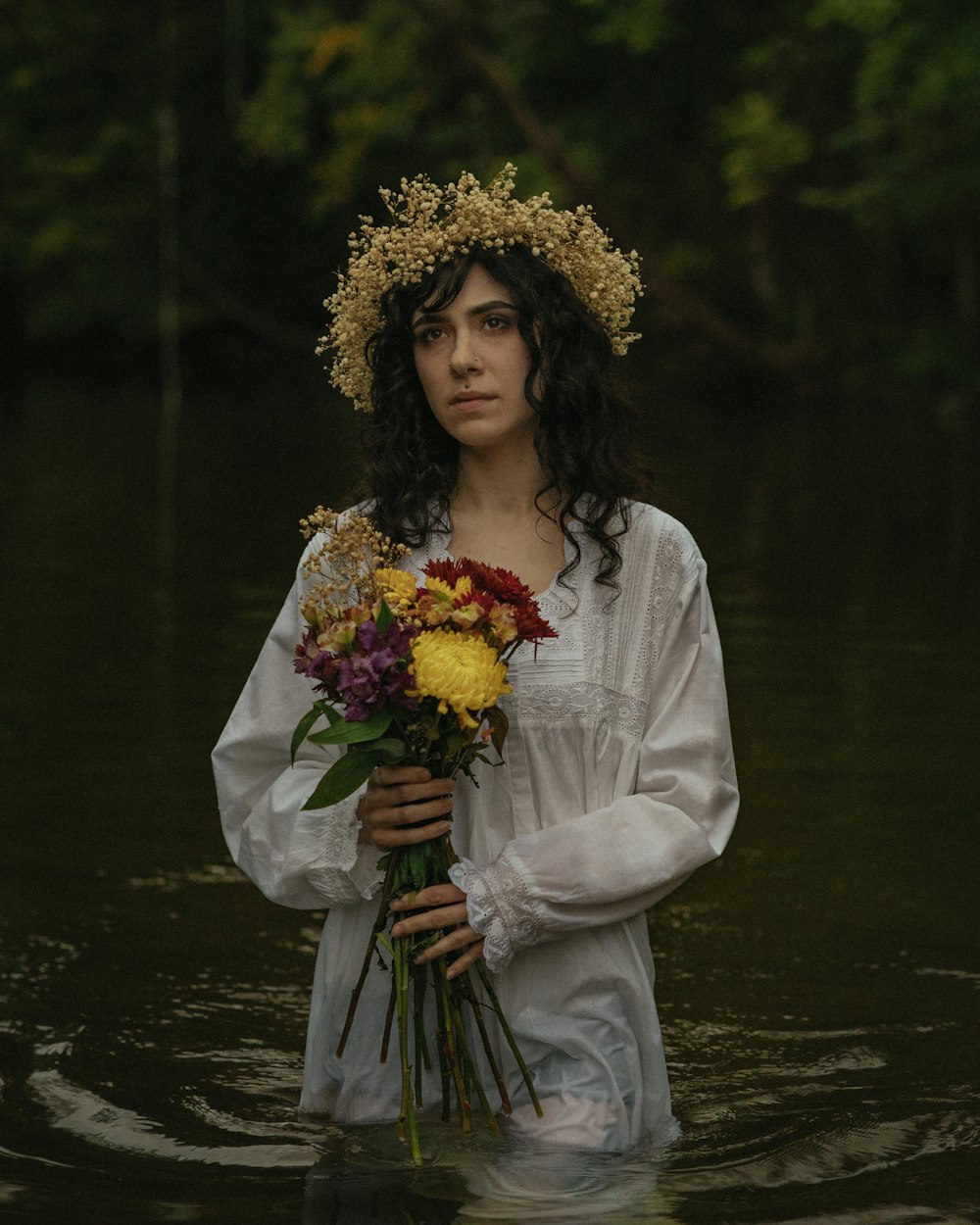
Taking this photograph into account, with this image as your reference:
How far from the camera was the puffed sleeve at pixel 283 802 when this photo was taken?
403cm

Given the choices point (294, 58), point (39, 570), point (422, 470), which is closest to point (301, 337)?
point (294, 58)

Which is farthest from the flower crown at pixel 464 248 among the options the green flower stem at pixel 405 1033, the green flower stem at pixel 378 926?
the green flower stem at pixel 405 1033

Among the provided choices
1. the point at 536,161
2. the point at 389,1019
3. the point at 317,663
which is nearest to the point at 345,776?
the point at 317,663

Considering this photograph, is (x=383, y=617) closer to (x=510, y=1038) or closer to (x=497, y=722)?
(x=497, y=722)

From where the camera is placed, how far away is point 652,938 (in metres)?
6.51

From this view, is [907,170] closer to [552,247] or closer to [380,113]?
[380,113]

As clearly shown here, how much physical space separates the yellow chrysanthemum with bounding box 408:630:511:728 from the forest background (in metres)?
25.3

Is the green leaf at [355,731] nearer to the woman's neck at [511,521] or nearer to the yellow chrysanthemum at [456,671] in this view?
the yellow chrysanthemum at [456,671]

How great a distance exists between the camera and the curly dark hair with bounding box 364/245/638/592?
13.3ft

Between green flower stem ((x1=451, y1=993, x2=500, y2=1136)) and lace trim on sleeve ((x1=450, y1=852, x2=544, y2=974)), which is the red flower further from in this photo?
green flower stem ((x1=451, y1=993, x2=500, y2=1136))

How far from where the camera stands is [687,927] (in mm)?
6605

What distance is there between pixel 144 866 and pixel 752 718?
117 inches

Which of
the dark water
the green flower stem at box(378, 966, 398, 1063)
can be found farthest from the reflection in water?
the green flower stem at box(378, 966, 398, 1063)

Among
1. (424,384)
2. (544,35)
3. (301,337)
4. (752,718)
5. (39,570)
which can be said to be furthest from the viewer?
(301,337)
